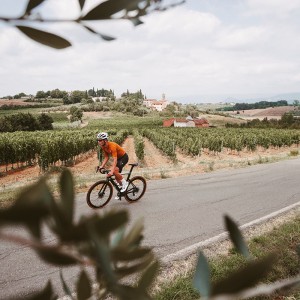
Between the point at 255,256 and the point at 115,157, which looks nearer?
the point at 255,256

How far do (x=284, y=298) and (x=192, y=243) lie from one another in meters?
1.61

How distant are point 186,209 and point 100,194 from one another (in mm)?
1781

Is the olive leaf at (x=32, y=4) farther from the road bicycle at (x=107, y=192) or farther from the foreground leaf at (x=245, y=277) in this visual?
the road bicycle at (x=107, y=192)

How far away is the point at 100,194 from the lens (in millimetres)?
6145

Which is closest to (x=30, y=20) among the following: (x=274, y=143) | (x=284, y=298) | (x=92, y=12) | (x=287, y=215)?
(x=92, y=12)

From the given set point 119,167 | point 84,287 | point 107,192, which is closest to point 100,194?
point 107,192

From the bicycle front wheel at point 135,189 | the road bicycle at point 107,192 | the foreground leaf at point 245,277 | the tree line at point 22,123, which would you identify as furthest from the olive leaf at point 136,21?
the tree line at point 22,123

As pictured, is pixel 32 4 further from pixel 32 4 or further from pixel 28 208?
pixel 28 208

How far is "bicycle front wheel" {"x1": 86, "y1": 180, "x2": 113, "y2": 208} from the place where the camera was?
6.07 metres

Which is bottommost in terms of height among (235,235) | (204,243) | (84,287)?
(204,243)

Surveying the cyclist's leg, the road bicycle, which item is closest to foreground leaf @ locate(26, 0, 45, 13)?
the road bicycle

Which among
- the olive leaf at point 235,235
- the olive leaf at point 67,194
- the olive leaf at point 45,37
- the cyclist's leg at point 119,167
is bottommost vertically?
the cyclist's leg at point 119,167

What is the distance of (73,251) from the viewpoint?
328 millimetres

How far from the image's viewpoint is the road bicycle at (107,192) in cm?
608
